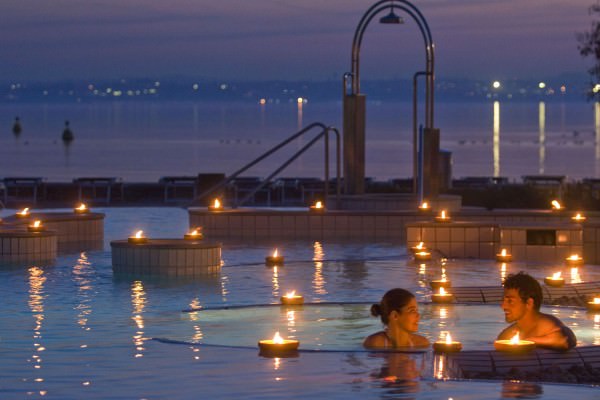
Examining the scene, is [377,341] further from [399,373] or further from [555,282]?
[555,282]

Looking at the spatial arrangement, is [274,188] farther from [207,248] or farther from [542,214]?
[207,248]

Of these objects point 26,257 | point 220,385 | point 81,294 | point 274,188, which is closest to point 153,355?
point 220,385

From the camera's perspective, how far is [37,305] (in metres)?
9.13

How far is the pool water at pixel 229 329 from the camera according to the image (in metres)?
6.02

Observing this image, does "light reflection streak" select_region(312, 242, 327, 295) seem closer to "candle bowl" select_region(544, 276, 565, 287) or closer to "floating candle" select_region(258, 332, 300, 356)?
"candle bowl" select_region(544, 276, 565, 287)

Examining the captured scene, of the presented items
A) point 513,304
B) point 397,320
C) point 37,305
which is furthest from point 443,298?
point 37,305

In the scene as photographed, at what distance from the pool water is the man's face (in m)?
0.54

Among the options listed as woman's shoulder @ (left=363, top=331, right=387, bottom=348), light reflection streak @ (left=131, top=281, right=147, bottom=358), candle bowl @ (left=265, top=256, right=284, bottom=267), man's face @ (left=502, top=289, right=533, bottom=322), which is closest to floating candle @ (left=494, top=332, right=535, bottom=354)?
man's face @ (left=502, top=289, right=533, bottom=322)

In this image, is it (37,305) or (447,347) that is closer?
(447,347)

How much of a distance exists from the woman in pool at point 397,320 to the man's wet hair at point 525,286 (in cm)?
55

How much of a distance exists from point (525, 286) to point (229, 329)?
2.40 m

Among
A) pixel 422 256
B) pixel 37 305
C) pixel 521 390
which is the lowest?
pixel 521 390

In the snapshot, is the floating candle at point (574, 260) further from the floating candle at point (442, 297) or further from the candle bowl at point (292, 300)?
the candle bowl at point (292, 300)

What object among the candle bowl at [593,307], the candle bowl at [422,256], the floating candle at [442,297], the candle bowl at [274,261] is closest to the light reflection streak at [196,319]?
the floating candle at [442,297]
